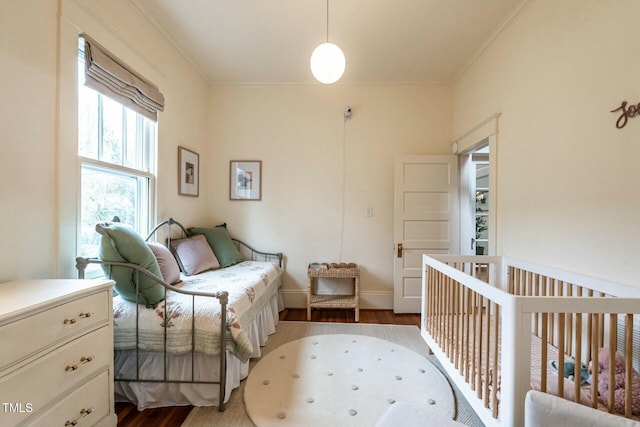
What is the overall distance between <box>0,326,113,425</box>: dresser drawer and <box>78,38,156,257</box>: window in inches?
28.4

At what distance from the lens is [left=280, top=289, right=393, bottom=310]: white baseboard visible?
3246 millimetres

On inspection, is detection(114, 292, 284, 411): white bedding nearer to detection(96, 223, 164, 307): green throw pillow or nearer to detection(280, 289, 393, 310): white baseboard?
detection(96, 223, 164, 307): green throw pillow

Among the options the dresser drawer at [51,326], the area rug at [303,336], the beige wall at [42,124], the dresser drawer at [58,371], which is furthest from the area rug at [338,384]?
the beige wall at [42,124]

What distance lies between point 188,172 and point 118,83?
1.08 metres

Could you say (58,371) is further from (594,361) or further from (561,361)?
(594,361)

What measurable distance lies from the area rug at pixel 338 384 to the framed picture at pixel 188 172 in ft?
6.00

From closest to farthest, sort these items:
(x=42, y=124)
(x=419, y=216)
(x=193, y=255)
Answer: (x=42, y=124)
(x=193, y=255)
(x=419, y=216)

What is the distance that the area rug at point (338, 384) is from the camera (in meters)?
1.54

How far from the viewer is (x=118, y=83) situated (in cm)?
188

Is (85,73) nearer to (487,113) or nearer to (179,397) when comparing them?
(179,397)

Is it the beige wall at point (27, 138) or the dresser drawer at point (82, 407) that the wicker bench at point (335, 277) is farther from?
the beige wall at point (27, 138)

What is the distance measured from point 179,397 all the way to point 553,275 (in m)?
2.39

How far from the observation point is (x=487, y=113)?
2479 millimetres

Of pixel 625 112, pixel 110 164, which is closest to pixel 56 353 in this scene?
pixel 110 164
